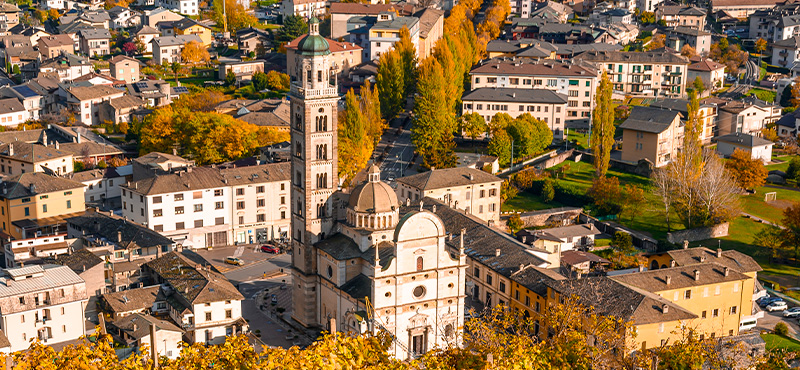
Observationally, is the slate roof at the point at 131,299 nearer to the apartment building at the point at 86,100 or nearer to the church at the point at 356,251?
the church at the point at 356,251

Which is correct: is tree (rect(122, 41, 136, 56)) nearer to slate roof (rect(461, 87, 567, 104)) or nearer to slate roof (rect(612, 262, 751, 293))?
slate roof (rect(461, 87, 567, 104))

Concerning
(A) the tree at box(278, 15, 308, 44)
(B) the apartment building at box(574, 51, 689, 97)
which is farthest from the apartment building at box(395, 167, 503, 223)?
(A) the tree at box(278, 15, 308, 44)

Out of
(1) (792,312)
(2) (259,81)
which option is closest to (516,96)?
(2) (259,81)

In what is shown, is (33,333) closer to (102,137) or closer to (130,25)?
(102,137)

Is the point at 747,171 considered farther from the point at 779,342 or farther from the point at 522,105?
the point at 779,342

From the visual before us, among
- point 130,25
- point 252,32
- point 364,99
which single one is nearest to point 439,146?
point 364,99

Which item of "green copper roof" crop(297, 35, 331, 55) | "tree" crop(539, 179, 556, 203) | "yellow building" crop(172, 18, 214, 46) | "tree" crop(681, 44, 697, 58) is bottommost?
"tree" crop(539, 179, 556, 203)
